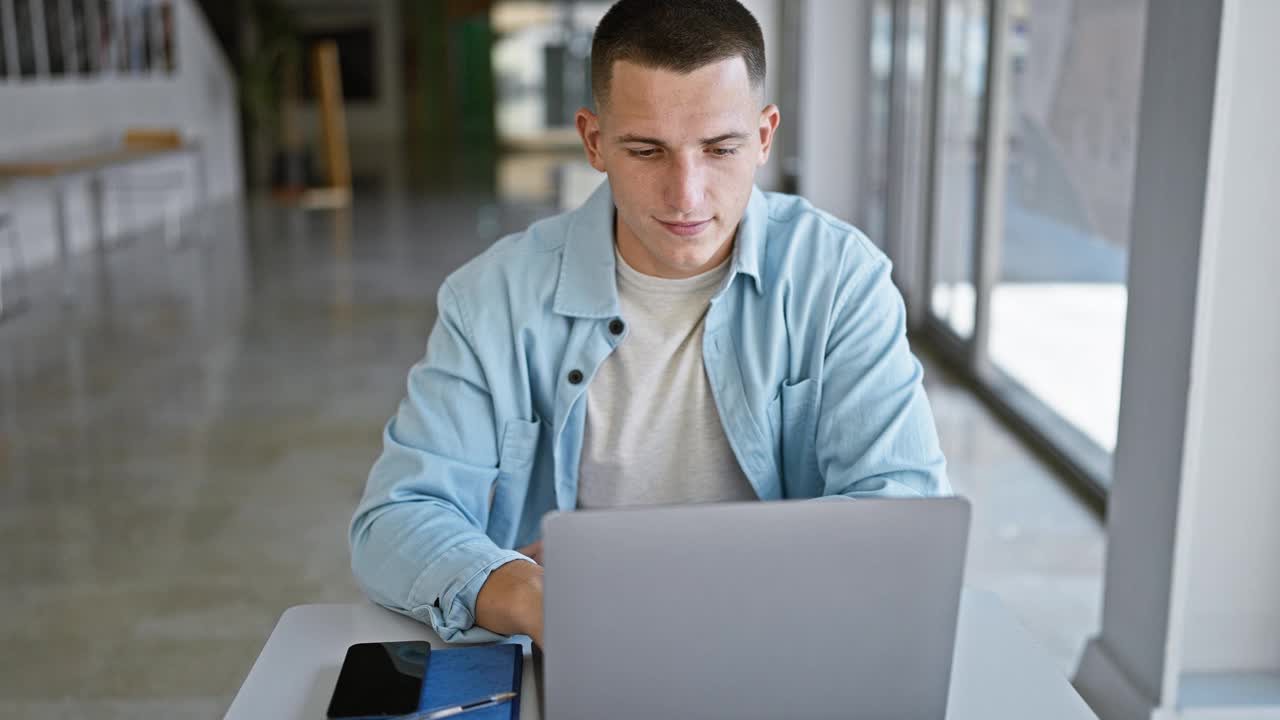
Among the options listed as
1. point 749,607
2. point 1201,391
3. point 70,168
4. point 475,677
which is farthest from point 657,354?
point 70,168

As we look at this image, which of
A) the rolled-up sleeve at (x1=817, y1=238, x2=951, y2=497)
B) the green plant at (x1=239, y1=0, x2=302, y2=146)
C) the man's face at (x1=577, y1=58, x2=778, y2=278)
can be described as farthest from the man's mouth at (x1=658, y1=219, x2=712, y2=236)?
the green plant at (x1=239, y1=0, x2=302, y2=146)

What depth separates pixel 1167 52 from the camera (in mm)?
2326

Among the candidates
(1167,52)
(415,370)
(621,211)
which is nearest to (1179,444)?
(1167,52)

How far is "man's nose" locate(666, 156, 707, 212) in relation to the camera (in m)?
1.42

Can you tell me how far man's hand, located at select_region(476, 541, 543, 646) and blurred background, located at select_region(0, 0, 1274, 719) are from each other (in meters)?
0.53

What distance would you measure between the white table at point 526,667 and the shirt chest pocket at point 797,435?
1.10 feet

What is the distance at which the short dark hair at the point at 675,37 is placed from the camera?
142cm

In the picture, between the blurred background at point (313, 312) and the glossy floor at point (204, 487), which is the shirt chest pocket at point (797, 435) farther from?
the glossy floor at point (204, 487)

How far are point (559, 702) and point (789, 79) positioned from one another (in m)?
12.1

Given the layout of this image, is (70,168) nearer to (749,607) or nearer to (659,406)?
(659,406)

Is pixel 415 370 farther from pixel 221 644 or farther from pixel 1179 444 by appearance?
pixel 221 644

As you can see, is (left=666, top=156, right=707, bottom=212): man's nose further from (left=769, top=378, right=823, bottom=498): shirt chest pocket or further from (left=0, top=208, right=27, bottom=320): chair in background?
(left=0, top=208, right=27, bottom=320): chair in background

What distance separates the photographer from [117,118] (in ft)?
38.0

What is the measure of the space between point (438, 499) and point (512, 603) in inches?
9.9
